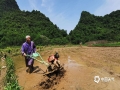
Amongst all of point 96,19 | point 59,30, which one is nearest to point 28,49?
point 59,30

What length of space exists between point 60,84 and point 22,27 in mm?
49445

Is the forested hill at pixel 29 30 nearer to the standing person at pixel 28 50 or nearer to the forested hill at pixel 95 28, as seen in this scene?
the forested hill at pixel 95 28

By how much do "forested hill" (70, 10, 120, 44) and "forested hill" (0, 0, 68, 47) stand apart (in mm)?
4485

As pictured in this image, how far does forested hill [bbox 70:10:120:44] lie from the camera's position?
55719mm

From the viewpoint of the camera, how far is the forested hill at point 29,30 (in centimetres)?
4106

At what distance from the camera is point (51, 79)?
7.40m

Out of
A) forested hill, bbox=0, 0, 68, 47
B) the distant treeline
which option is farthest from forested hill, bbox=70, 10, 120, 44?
forested hill, bbox=0, 0, 68, 47

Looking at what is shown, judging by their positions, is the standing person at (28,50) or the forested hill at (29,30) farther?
the forested hill at (29,30)

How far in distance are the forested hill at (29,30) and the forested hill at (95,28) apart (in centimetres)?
449

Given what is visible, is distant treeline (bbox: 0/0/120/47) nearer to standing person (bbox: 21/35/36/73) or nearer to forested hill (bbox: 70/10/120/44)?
forested hill (bbox: 70/10/120/44)

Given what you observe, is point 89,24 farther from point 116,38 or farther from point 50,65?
point 50,65

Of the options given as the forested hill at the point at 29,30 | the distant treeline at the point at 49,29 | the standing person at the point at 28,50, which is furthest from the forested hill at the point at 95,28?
the standing person at the point at 28,50

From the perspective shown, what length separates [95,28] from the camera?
65062 mm

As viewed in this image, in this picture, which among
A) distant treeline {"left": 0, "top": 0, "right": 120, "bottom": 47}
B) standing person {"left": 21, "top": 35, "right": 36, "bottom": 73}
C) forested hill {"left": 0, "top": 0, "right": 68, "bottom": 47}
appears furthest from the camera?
distant treeline {"left": 0, "top": 0, "right": 120, "bottom": 47}
